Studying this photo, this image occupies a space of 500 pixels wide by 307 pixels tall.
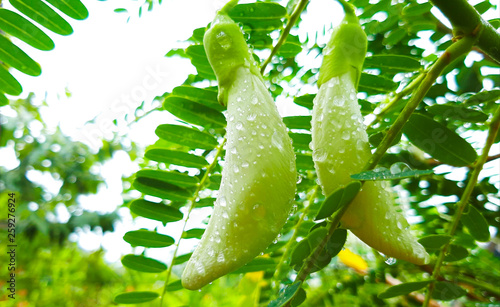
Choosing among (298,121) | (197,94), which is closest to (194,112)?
(197,94)

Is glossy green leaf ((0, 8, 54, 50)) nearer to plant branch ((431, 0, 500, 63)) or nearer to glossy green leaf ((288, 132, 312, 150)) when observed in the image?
glossy green leaf ((288, 132, 312, 150))

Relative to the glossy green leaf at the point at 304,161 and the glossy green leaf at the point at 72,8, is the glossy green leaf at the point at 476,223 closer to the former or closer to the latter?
the glossy green leaf at the point at 304,161

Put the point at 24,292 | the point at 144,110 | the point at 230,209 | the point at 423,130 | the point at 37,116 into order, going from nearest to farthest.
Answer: the point at 230,209 < the point at 423,130 < the point at 144,110 < the point at 24,292 < the point at 37,116

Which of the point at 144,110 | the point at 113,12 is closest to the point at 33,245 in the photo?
the point at 144,110

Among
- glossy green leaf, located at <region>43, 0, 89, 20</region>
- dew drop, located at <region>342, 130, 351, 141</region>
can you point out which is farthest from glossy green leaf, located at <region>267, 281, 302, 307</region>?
glossy green leaf, located at <region>43, 0, 89, 20</region>

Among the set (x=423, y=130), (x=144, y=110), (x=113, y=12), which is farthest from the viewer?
(x=144, y=110)

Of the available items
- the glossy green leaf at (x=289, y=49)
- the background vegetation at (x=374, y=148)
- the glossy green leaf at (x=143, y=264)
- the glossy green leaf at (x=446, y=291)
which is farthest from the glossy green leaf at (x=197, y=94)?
the glossy green leaf at (x=446, y=291)

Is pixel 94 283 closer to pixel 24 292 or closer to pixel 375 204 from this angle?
pixel 24 292
